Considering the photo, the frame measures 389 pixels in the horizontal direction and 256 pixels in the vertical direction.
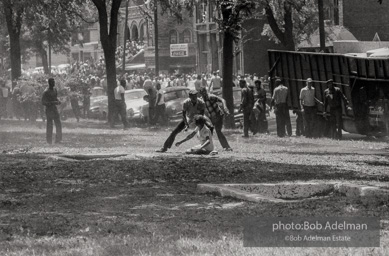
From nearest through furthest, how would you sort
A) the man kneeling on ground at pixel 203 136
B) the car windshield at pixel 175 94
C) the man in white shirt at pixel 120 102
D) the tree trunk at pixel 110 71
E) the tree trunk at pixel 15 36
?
the man kneeling on ground at pixel 203 136 < the man in white shirt at pixel 120 102 < the tree trunk at pixel 110 71 < the car windshield at pixel 175 94 < the tree trunk at pixel 15 36

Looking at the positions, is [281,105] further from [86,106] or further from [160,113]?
[86,106]

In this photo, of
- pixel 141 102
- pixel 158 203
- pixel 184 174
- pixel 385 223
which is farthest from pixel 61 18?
pixel 385 223

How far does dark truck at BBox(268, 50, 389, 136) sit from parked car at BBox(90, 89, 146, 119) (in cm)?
1128

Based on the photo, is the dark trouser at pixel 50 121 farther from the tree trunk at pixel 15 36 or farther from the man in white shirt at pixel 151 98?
the tree trunk at pixel 15 36

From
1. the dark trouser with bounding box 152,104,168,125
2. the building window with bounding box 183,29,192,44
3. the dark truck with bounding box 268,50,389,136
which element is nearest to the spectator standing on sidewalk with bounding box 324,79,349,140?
the dark truck with bounding box 268,50,389,136

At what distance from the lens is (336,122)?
1137 inches

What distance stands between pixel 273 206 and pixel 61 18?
3010 cm

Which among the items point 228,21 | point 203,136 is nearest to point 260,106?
point 228,21

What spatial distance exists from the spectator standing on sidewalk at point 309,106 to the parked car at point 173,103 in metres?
7.98

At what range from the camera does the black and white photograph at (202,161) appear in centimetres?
965

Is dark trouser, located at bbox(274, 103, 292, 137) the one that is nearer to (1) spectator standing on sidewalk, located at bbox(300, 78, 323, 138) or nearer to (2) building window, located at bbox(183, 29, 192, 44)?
(1) spectator standing on sidewalk, located at bbox(300, 78, 323, 138)

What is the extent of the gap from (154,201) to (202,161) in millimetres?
5042

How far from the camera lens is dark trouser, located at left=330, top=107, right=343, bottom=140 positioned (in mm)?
28656

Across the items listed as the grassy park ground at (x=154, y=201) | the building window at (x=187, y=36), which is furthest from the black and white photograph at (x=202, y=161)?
the building window at (x=187, y=36)
